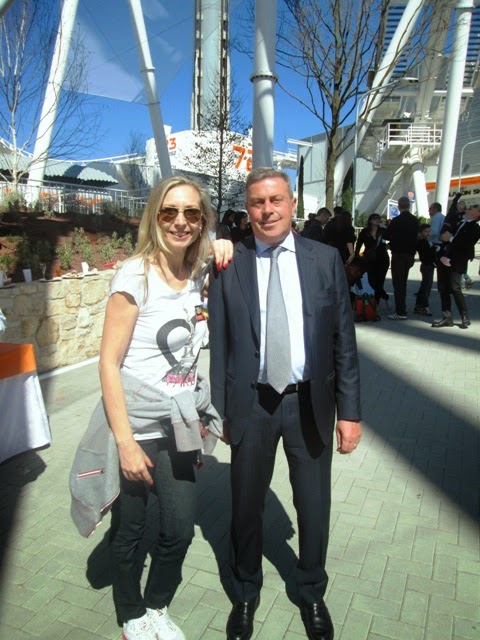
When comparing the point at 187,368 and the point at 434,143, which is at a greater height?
the point at 434,143

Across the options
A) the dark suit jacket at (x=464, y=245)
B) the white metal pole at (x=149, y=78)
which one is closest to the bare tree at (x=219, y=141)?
the white metal pole at (x=149, y=78)

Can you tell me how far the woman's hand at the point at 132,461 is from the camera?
6.09 ft

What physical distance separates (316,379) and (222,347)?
1.39 ft

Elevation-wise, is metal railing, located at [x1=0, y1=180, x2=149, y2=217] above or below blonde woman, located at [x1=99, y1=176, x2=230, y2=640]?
above

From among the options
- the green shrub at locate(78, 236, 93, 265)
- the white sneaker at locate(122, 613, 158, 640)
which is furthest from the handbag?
the white sneaker at locate(122, 613, 158, 640)

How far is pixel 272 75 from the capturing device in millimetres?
7117

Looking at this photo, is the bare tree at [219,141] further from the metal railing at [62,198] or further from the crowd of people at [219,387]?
the crowd of people at [219,387]

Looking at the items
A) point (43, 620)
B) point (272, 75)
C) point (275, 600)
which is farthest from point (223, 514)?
point (272, 75)

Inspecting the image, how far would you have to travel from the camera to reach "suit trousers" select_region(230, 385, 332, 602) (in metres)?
2.10

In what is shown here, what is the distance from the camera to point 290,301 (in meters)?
2.07

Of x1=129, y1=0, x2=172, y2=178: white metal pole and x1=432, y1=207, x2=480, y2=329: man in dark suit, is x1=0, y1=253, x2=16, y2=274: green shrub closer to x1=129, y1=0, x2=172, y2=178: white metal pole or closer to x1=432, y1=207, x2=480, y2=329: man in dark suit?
x1=432, y1=207, x2=480, y2=329: man in dark suit

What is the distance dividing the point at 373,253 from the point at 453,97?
17455 mm

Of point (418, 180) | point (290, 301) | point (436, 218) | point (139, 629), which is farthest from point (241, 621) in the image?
point (418, 180)

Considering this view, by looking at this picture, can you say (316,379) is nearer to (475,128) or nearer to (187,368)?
(187,368)
